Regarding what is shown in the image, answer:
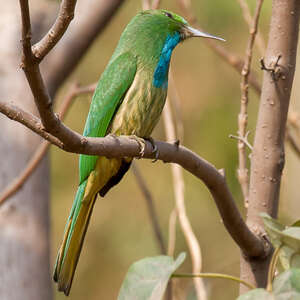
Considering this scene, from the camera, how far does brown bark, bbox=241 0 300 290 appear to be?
5.32ft

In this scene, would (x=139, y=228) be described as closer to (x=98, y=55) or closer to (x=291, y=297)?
(x=98, y=55)

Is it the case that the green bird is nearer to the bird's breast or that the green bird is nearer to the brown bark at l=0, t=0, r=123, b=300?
the bird's breast

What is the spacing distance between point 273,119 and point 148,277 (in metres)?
0.57

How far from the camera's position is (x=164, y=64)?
7.90ft

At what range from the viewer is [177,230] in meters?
4.83

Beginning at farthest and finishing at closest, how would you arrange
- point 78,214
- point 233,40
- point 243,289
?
point 233,40 → point 78,214 → point 243,289

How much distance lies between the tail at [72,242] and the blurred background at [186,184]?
8.10 ft

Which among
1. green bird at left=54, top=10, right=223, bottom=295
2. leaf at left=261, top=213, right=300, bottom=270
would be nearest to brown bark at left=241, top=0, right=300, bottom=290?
leaf at left=261, top=213, right=300, bottom=270

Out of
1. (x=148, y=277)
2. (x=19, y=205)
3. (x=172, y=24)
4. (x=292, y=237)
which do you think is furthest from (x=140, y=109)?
(x=292, y=237)

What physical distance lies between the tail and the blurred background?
247 centimetres

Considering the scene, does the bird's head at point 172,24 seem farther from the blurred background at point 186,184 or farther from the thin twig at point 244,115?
the blurred background at point 186,184

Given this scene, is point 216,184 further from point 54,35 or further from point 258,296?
point 54,35

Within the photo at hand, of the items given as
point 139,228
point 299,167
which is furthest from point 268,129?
point 139,228

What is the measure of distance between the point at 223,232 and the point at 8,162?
273 centimetres
